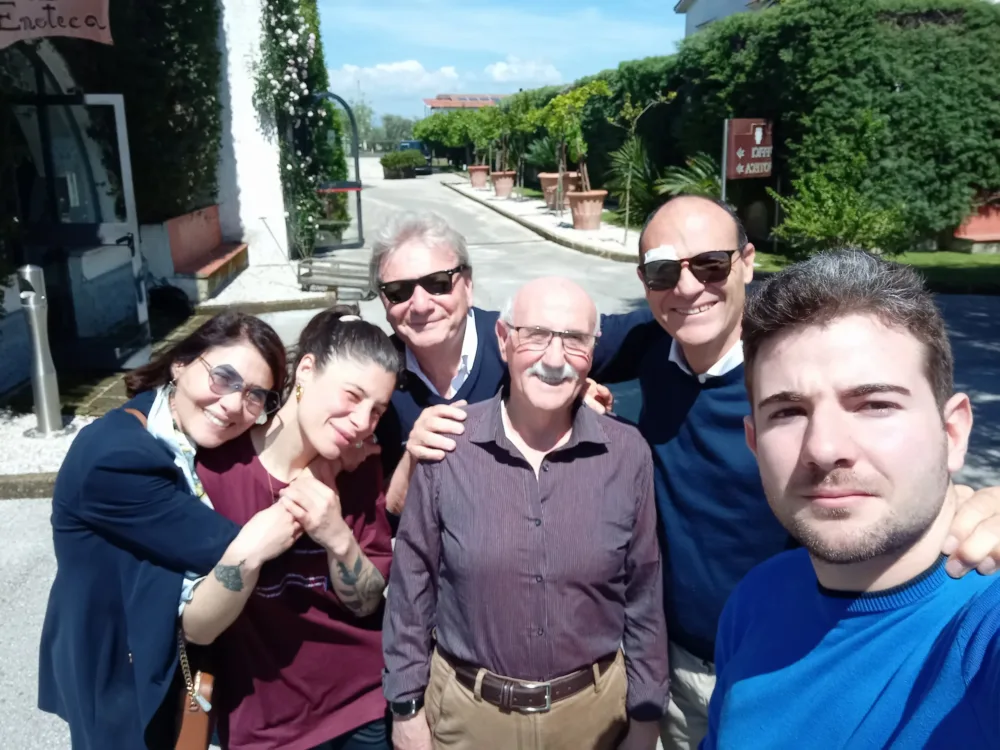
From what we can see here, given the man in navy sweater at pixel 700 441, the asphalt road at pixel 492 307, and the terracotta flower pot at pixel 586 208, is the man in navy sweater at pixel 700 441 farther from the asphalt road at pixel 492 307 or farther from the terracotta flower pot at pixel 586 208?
the terracotta flower pot at pixel 586 208

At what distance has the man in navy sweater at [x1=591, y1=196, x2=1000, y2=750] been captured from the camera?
6.36 ft

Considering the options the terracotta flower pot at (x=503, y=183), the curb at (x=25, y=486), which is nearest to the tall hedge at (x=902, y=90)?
the curb at (x=25, y=486)

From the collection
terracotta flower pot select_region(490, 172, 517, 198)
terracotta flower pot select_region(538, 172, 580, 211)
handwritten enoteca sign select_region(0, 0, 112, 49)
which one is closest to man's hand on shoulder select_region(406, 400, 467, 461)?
handwritten enoteca sign select_region(0, 0, 112, 49)

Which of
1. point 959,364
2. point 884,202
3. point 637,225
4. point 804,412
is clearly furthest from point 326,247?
point 804,412

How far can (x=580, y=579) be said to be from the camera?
1.90 meters

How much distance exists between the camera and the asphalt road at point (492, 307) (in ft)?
11.0

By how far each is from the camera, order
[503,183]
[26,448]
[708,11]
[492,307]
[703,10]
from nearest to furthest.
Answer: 1. [26,448]
2. [492,307]
3. [503,183]
4. [708,11]
5. [703,10]

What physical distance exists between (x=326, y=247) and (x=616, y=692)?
15.0 metres

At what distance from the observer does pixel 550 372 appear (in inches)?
75.9

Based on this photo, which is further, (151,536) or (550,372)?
(550,372)

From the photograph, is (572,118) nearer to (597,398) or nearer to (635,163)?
(635,163)

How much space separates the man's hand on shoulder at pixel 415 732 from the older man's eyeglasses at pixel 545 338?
952 millimetres

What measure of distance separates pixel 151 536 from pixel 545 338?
38.9 inches

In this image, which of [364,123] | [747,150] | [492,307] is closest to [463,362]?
[492,307]
